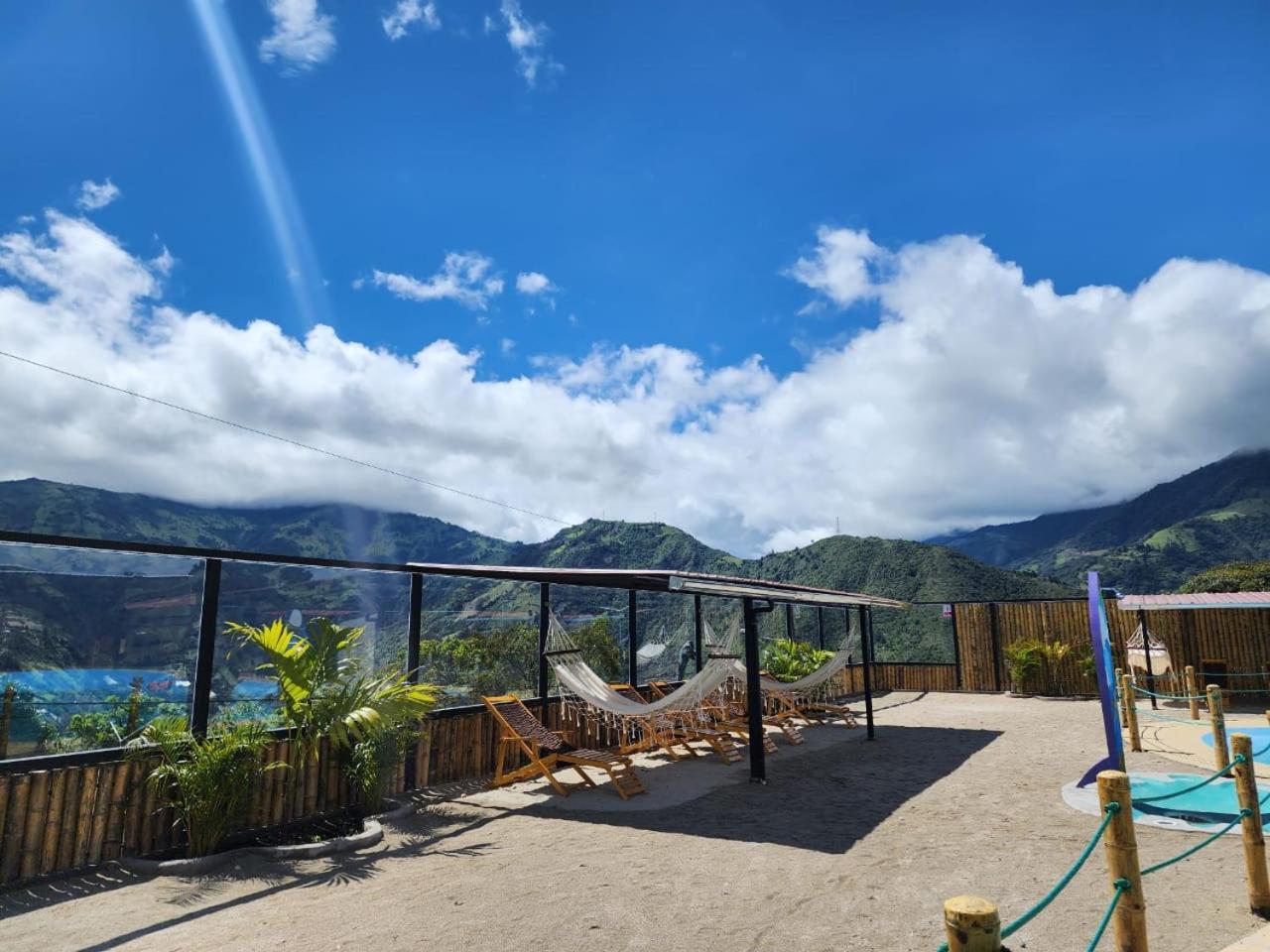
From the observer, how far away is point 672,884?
160 inches

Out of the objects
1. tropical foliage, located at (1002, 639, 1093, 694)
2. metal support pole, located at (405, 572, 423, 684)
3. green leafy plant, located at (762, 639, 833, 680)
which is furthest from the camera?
tropical foliage, located at (1002, 639, 1093, 694)

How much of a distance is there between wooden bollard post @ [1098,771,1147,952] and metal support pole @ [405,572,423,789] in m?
4.97

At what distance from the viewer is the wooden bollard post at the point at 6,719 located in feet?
18.0

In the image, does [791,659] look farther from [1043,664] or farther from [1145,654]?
[1145,654]

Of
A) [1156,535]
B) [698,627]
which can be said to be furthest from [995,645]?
[1156,535]

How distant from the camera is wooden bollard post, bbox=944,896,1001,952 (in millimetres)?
1692

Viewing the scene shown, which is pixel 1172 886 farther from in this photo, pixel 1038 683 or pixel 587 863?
pixel 1038 683

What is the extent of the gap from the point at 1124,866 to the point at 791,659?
442 inches

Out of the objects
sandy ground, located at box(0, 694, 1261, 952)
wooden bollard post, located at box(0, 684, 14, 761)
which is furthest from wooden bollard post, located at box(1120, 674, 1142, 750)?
wooden bollard post, located at box(0, 684, 14, 761)

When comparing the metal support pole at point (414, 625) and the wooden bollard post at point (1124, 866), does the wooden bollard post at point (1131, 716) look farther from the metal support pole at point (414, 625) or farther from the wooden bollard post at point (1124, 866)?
the metal support pole at point (414, 625)

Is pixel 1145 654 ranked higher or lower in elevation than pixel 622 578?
lower

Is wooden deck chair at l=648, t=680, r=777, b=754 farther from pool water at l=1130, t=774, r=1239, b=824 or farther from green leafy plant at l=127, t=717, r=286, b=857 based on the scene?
green leafy plant at l=127, t=717, r=286, b=857

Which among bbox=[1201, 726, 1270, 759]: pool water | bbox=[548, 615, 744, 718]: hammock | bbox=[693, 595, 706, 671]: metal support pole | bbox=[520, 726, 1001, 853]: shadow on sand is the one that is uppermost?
bbox=[693, 595, 706, 671]: metal support pole

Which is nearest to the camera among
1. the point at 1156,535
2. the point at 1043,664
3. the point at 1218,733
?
the point at 1218,733
